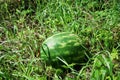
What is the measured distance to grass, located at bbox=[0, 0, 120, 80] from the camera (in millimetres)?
3010

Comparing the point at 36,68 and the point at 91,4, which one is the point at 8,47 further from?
the point at 91,4

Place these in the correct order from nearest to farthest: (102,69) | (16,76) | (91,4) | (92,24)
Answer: (102,69) < (16,76) < (92,24) < (91,4)

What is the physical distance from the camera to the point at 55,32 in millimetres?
3719

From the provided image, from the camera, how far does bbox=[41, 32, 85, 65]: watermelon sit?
3119 mm

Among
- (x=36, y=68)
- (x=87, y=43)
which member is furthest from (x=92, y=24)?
(x=36, y=68)

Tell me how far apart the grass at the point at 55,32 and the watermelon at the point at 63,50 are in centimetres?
8

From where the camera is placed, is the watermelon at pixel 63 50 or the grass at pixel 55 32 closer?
the grass at pixel 55 32

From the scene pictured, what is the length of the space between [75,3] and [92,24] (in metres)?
0.63

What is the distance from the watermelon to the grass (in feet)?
0.27

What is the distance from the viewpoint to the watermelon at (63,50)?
312 cm

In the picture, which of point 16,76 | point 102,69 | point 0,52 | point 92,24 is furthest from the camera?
point 92,24

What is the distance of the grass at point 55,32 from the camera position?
118 inches

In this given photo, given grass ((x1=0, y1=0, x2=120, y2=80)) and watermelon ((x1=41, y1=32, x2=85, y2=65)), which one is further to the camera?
watermelon ((x1=41, y1=32, x2=85, y2=65))

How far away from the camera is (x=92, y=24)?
370 centimetres
